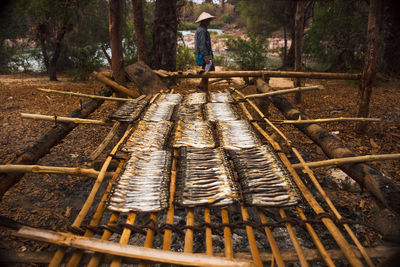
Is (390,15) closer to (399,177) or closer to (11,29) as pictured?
(399,177)

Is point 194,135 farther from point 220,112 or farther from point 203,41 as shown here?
point 203,41

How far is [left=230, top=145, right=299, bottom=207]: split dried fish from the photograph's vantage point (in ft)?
6.41

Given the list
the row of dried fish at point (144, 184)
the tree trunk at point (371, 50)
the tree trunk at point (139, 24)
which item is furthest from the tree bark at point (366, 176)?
the tree trunk at point (139, 24)

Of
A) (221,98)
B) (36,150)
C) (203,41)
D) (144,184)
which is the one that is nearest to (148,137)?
(144,184)

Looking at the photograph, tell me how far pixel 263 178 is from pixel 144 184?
3.42 ft

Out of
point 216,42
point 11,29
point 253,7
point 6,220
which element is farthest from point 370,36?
point 216,42

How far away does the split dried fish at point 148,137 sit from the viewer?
2.71 m

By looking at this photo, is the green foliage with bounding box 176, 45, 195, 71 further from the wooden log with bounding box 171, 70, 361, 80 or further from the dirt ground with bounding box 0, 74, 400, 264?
the wooden log with bounding box 171, 70, 361, 80

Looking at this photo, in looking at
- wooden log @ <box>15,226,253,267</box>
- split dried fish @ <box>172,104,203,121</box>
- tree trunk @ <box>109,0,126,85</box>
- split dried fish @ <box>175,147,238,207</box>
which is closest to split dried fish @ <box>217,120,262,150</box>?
split dried fish @ <box>175,147,238,207</box>

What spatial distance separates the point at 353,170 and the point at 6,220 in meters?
3.01

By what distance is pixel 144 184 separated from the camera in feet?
7.02

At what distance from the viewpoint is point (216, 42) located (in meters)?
29.4

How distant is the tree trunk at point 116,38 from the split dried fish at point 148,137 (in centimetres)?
307

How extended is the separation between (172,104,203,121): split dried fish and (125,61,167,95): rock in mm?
1509
